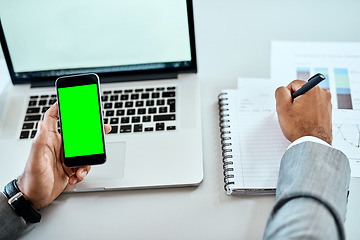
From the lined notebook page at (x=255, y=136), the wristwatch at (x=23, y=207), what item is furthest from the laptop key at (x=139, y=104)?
the wristwatch at (x=23, y=207)

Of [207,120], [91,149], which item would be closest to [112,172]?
[91,149]

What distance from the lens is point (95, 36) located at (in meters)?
0.87

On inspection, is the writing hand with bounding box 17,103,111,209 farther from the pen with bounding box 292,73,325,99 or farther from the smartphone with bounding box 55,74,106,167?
the pen with bounding box 292,73,325,99

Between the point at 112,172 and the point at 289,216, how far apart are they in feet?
1.19

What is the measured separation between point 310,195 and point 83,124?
43 cm

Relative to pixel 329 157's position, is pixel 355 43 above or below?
above

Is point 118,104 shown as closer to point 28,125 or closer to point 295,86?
point 28,125

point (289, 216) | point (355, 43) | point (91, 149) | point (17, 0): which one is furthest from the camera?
point (355, 43)

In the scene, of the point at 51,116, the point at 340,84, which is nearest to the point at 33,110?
the point at 51,116

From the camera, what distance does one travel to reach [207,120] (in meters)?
0.87

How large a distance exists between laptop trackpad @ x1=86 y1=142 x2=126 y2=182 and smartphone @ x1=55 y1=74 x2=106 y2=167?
6cm

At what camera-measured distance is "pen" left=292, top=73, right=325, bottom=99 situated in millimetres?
723

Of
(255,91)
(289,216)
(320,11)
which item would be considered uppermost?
(320,11)

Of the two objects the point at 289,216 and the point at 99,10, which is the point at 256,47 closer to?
the point at 99,10
